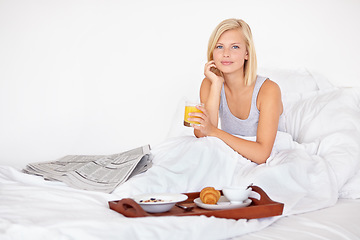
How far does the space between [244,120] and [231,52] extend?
0.32m

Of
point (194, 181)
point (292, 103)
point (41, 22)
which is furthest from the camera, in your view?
point (41, 22)

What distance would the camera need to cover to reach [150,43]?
313cm

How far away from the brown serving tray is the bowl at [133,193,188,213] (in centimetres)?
2

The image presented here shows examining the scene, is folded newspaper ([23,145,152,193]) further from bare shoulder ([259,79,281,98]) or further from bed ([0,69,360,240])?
bare shoulder ([259,79,281,98])

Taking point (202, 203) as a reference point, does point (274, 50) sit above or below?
above

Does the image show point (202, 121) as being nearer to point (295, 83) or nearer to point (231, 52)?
point (231, 52)

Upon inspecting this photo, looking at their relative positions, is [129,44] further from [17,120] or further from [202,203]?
[202,203]

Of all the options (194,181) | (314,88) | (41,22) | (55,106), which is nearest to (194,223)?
(194,181)

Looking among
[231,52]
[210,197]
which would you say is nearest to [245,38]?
[231,52]

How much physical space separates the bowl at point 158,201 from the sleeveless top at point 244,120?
89cm

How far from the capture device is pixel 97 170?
1.78m

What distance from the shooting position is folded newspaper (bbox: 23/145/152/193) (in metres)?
1.61

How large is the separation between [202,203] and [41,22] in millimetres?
2040

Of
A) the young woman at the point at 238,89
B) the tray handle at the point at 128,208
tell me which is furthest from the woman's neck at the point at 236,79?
the tray handle at the point at 128,208
